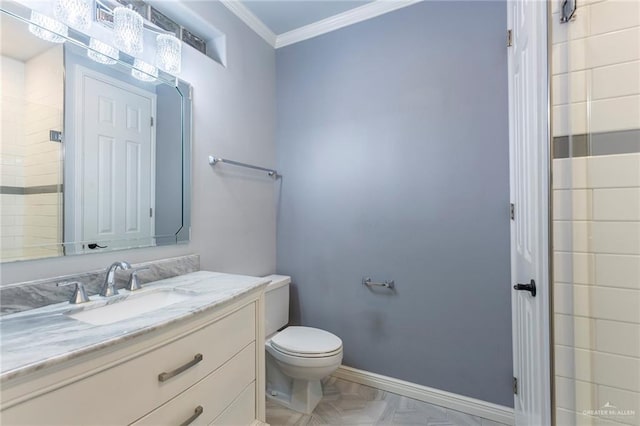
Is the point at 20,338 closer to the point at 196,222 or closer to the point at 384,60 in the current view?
the point at 196,222

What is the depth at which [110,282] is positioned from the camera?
1.14 metres

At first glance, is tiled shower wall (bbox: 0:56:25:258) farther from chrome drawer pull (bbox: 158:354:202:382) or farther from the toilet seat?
the toilet seat

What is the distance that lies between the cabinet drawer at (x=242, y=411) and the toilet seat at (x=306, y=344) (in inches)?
13.0

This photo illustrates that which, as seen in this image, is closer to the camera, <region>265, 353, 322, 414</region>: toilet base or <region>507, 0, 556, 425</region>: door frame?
<region>507, 0, 556, 425</region>: door frame

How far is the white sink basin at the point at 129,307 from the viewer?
1007 mm

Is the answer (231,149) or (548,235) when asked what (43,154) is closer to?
(231,149)

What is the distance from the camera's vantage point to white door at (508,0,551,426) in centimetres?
85

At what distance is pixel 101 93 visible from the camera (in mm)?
1243

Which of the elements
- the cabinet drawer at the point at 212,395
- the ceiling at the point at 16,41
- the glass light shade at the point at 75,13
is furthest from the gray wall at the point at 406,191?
the ceiling at the point at 16,41

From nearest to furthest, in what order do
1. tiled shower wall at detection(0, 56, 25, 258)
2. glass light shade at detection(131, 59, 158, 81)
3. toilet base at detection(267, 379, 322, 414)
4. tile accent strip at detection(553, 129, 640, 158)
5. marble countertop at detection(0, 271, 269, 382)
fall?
1. marble countertop at detection(0, 271, 269, 382)
2. tile accent strip at detection(553, 129, 640, 158)
3. tiled shower wall at detection(0, 56, 25, 258)
4. glass light shade at detection(131, 59, 158, 81)
5. toilet base at detection(267, 379, 322, 414)

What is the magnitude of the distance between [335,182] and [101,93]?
1.41 meters

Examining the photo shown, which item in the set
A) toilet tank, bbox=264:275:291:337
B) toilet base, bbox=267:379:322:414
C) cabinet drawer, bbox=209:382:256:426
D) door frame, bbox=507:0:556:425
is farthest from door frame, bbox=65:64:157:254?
door frame, bbox=507:0:556:425

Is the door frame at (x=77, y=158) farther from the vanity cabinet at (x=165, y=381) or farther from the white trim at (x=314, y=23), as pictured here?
the white trim at (x=314, y=23)

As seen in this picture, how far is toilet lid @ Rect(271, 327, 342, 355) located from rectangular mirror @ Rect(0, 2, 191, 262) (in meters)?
0.84
